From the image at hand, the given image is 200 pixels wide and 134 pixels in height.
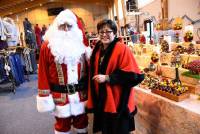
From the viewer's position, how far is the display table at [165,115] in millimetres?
1698

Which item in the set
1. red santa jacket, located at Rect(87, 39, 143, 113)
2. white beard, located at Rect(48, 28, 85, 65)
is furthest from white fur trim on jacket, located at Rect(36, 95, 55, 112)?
red santa jacket, located at Rect(87, 39, 143, 113)

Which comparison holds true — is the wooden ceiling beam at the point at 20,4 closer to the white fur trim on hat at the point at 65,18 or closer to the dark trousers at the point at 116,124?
the white fur trim on hat at the point at 65,18

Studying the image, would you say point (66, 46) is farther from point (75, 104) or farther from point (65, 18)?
point (75, 104)

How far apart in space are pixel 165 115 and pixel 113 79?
2.11 feet

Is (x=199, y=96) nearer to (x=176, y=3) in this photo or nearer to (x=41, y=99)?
(x=41, y=99)

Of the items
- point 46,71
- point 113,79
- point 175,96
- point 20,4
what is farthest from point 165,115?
point 20,4

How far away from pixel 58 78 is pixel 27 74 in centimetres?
500

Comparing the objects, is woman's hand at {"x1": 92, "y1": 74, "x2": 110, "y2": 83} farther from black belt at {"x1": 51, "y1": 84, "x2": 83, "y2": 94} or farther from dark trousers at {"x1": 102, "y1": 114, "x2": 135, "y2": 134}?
black belt at {"x1": 51, "y1": 84, "x2": 83, "y2": 94}

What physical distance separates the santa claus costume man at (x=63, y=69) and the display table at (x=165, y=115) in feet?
1.96

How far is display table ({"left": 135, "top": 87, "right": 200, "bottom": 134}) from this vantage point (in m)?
1.70

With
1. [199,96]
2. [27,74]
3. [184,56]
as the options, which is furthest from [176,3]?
[27,74]

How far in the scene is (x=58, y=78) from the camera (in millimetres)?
1997

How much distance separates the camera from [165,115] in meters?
1.98

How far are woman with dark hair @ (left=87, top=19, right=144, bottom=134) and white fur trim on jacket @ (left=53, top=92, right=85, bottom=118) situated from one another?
25cm
